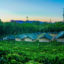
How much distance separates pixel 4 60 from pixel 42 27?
1104 mm

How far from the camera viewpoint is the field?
3.72 meters

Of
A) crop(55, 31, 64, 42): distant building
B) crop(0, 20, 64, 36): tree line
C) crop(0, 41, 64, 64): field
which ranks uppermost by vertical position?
crop(0, 20, 64, 36): tree line

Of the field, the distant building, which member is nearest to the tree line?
the distant building

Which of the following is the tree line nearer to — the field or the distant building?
the distant building

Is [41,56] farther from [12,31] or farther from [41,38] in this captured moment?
[12,31]

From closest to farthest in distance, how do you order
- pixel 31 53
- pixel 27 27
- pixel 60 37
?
pixel 31 53
pixel 60 37
pixel 27 27

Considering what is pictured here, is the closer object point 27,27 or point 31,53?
point 31,53

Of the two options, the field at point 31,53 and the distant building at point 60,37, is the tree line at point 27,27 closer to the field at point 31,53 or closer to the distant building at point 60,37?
the distant building at point 60,37

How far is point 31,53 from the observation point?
4.02 metres

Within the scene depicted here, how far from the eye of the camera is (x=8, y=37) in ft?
15.6

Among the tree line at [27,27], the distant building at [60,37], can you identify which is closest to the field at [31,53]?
the distant building at [60,37]

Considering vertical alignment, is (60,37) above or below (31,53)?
above

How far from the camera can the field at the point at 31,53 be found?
372 cm

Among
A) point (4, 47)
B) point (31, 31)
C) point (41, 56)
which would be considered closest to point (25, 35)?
point (31, 31)
